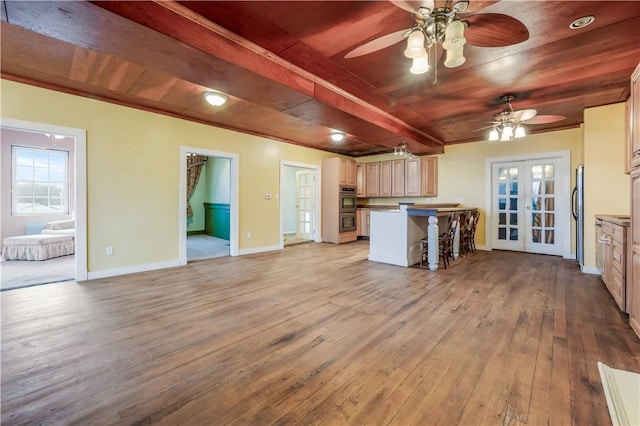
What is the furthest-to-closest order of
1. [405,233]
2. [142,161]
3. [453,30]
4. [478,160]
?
[478,160] < [405,233] < [142,161] < [453,30]

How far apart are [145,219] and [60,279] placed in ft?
4.22

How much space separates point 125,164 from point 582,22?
5.49 m

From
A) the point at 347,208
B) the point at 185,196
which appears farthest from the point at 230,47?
the point at 347,208

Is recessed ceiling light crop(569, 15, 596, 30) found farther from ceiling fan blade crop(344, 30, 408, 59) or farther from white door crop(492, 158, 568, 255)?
white door crop(492, 158, 568, 255)

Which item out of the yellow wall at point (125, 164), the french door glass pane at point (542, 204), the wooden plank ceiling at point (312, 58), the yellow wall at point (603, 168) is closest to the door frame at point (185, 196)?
the yellow wall at point (125, 164)

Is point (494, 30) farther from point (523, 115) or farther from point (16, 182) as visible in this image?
point (16, 182)

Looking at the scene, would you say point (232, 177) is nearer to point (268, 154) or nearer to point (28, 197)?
point (268, 154)

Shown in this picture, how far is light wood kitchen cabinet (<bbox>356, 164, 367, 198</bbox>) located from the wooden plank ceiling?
3327mm

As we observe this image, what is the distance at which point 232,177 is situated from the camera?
549cm

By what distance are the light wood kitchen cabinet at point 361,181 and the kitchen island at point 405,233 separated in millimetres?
2914

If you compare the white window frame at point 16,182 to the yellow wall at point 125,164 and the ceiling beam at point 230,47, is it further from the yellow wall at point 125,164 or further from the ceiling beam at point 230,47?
the ceiling beam at point 230,47

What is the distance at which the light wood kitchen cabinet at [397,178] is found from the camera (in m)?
7.27

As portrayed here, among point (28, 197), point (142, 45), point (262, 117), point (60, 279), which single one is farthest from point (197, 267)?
point (28, 197)

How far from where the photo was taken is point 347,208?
744 cm
